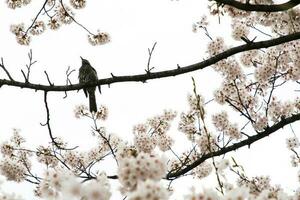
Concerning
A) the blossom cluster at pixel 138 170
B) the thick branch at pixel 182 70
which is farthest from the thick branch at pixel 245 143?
the blossom cluster at pixel 138 170

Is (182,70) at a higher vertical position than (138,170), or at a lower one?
higher

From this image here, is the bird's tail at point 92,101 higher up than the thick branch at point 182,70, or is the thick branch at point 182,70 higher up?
the bird's tail at point 92,101

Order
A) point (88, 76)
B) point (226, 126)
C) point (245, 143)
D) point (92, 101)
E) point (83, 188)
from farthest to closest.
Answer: point (88, 76) < point (92, 101) < point (226, 126) < point (245, 143) < point (83, 188)

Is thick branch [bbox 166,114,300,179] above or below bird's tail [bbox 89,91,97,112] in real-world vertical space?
below

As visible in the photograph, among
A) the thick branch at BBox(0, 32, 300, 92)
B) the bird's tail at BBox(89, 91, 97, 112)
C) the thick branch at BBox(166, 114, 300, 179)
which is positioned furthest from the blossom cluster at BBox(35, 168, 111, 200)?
the bird's tail at BBox(89, 91, 97, 112)

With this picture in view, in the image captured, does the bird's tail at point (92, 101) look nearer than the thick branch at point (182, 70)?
No

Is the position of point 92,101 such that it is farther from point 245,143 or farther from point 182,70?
point 182,70

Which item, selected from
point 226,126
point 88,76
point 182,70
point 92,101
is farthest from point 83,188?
point 88,76

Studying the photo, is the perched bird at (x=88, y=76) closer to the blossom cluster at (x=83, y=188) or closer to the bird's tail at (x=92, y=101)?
the bird's tail at (x=92, y=101)

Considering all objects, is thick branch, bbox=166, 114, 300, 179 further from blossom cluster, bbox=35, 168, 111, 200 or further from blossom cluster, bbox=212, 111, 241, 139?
blossom cluster, bbox=35, 168, 111, 200

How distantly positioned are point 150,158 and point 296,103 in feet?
21.7

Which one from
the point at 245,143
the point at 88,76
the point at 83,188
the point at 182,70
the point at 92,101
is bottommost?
the point at 83,188

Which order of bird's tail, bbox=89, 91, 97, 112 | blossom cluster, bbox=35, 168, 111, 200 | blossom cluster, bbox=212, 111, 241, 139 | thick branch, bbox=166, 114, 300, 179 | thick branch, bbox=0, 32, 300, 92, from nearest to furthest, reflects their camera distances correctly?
blossom cluster, bbox=35, 168, 111, 200, thick branch, bbox=0, 32, 300, 92, thick branch, bbox=166, 114, 300, 179, blossom cluster, bbox=212, 111, 241, 139, bird's tail, bbox=89, 91, 97, 112

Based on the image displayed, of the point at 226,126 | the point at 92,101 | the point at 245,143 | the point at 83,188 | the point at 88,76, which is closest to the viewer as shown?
the point at 83,188
